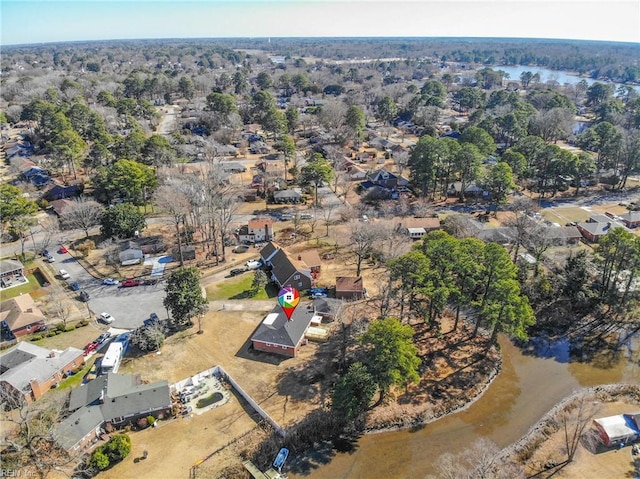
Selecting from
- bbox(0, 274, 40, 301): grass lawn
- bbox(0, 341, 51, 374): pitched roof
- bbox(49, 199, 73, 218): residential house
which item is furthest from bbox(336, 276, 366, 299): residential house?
bbox(49, 199, 73, 218): residential house

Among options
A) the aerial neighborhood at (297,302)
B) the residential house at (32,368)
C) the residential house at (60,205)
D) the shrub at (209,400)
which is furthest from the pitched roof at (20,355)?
the residential house at (60,205)

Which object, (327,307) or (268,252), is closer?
(327,307)

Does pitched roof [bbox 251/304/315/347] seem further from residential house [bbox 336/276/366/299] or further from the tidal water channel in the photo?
the tidal water channel

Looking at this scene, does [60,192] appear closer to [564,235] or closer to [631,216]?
[564,235]

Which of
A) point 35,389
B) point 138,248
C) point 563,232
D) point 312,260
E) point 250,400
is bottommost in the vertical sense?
point 250,400

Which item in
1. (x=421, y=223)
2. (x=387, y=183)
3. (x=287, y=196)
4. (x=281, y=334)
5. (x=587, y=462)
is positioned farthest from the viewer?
(x=387, y=183)

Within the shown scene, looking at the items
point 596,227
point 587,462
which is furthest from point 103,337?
point 596,227

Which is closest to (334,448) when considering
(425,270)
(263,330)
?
(263,330)

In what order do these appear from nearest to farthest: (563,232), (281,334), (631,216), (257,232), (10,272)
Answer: (281,334) < (10,272) < (563,232) < (257,232) < (631,216)

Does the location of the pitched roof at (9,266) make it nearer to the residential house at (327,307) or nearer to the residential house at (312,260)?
the residential house at (312,260)
